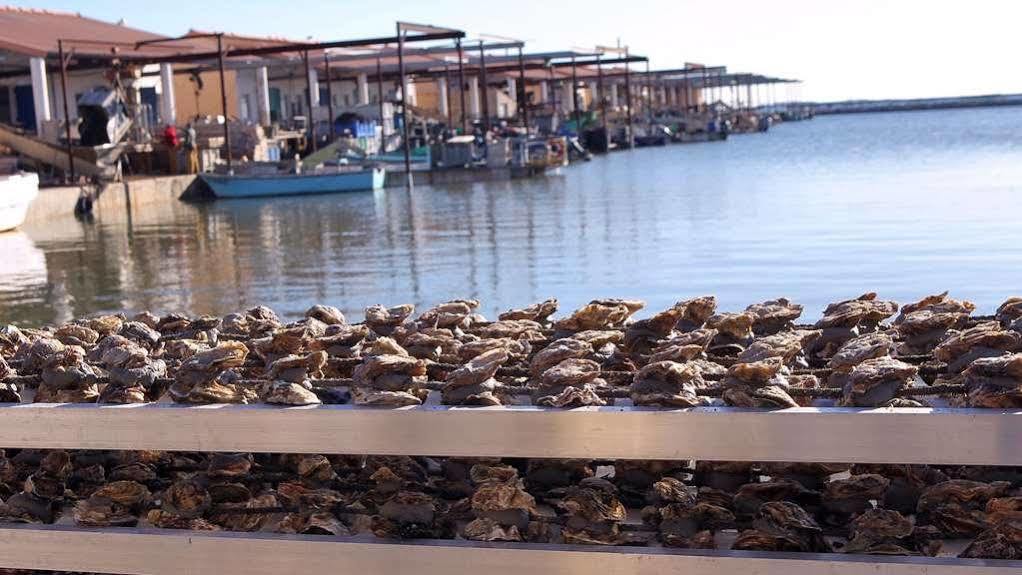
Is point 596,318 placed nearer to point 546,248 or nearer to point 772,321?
point 772,321

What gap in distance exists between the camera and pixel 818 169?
1678 inches

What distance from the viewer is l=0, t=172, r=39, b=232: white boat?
25609 millimetres

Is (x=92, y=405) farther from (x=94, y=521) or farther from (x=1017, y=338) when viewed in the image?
(x=1017, y=338)

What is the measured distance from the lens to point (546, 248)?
19.3m

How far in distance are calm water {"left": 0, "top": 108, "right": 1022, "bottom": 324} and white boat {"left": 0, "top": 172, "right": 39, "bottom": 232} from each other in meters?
0.64

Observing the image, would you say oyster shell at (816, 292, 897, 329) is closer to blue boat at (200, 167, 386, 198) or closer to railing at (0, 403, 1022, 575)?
→ railing at (0, 403, 1022, 575)

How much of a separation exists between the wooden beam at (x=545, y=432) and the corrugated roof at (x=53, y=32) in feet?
116

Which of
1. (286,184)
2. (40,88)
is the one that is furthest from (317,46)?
(40,88)

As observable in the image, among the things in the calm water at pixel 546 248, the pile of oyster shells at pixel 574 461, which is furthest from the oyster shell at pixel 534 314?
the calm water at pixel 546 248

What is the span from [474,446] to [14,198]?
81.1ft

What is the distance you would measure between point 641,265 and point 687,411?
1342 centimetres

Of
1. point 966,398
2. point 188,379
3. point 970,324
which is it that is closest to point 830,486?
point 966,398

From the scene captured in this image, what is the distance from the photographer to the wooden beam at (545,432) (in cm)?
294

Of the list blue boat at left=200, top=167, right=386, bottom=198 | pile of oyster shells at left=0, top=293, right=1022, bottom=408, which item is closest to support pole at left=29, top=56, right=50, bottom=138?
blue boat at left=200, top=167, right=386, bottom=198
